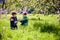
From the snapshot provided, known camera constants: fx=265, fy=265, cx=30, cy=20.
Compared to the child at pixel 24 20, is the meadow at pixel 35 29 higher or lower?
lower

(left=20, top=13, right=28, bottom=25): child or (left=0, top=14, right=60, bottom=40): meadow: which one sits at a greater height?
(left=20, top=13, right=28, bottom=25): child

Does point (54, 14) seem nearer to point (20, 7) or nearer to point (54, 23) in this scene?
point (54, 23)

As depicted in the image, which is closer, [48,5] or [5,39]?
[5,39]

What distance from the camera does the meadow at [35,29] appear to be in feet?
12.3

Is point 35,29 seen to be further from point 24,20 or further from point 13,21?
point 13,21

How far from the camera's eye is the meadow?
3746 mm

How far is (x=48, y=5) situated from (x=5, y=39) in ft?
2.70

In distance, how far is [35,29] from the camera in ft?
12.8

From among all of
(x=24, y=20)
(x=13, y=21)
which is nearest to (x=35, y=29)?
(x=24, y=20)

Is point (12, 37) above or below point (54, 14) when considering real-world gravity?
below

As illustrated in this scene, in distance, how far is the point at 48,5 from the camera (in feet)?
12.9

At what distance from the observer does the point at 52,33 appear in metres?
3.87

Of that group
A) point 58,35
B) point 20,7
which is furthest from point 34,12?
point 58,35

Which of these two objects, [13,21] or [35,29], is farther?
[35,29]
